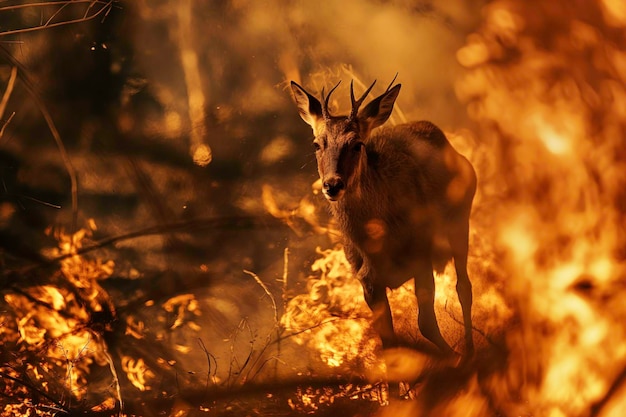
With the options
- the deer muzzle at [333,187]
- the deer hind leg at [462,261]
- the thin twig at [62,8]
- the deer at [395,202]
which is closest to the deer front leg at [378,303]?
the deer at [395,202]

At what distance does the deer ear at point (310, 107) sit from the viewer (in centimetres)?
350

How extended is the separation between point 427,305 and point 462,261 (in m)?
0.30

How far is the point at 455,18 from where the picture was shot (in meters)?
3.95

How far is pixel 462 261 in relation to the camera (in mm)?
3754

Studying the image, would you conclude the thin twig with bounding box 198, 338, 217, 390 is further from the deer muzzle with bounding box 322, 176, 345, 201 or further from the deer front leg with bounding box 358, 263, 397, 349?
the deer muzzle with bounding box 322, 176, 345, 201

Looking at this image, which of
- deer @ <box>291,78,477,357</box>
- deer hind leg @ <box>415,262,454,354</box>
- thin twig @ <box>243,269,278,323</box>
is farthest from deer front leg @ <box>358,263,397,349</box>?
thin twig @ <box>243,269,278,323</box>

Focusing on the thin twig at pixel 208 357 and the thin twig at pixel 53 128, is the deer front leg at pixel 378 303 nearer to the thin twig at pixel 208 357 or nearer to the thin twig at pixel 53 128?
the thin twig at pixel 208 357

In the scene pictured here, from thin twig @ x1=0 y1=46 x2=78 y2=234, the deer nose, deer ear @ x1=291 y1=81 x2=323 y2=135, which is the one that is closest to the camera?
the deer nose

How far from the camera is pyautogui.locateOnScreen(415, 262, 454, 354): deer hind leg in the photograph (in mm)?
3697

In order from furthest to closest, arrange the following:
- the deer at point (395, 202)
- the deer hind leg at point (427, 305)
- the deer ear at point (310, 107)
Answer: the deer hind leg at point (427, 305) → the deer ear at point (310, 107) → the deer at point (395, 202)

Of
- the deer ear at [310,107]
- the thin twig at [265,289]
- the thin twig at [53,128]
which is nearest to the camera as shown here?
the deer ear at [310,107]

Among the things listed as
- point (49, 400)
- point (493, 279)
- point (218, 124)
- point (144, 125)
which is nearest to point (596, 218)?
point (493, 279)

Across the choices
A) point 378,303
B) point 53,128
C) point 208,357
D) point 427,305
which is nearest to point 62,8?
point 53,128

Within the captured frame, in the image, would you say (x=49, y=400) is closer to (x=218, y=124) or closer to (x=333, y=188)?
(x=218, y=124)
